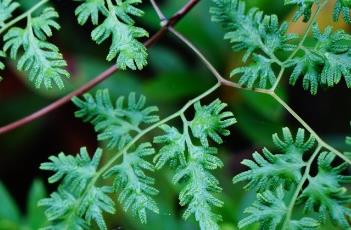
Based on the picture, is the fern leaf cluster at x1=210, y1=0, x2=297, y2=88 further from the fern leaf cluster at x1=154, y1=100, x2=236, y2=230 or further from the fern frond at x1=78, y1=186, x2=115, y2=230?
the fern frond at x1=78, y1=186, x2=115, y2=230

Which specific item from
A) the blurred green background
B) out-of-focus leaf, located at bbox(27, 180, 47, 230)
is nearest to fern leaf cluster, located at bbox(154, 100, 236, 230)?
the blurred green background

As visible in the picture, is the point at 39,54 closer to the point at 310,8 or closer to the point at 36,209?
the point at 310,8

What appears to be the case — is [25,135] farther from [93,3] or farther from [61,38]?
[93,3]

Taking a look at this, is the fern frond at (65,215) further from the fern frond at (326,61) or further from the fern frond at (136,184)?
the fern frond at (326,61)

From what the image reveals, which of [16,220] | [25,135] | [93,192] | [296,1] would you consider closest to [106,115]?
[93,192]

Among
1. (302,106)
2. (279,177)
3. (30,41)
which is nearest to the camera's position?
(279,177)

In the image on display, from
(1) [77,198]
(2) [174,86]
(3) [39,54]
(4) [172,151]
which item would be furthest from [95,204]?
(2) [174,86]

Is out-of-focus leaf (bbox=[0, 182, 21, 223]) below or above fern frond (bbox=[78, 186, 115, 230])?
above
